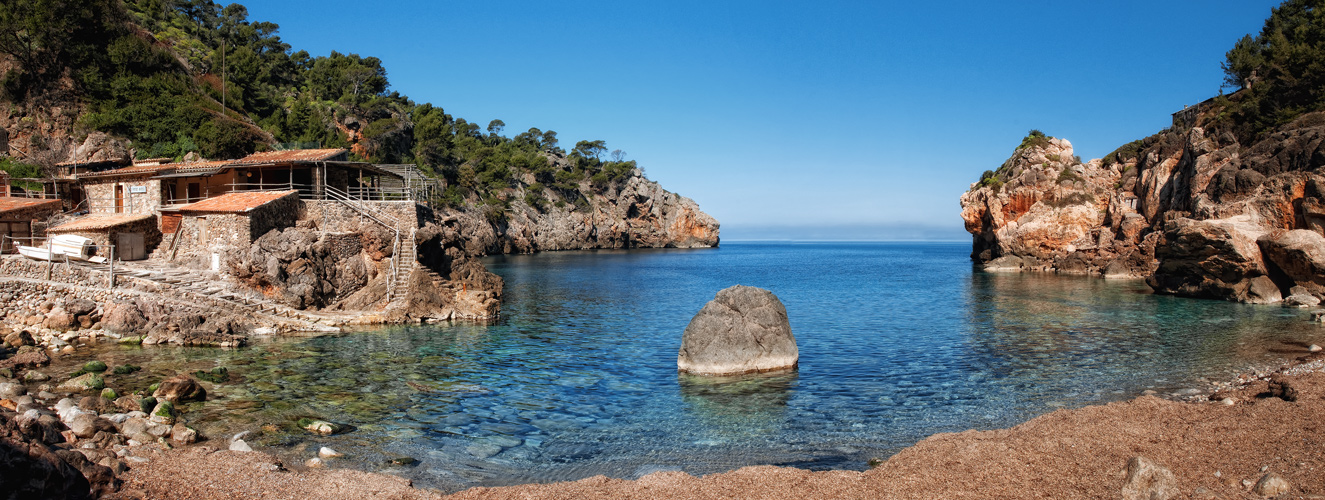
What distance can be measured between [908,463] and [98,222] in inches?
1407

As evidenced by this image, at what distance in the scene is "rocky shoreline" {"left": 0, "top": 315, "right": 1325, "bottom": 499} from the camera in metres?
8.84

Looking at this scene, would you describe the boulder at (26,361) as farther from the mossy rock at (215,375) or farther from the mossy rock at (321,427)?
the mossy rock at (321,427)

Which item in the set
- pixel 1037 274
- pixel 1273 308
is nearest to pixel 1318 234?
pixel 1273 308

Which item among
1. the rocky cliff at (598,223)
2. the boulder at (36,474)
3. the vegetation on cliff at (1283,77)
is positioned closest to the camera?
the boulder at (36,474)

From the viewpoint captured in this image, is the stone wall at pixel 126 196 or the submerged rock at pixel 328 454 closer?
the submerged rock at pixel 328 454

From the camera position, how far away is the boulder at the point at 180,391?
52.0 ft

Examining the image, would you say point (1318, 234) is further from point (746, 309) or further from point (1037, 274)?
point (746, 309)

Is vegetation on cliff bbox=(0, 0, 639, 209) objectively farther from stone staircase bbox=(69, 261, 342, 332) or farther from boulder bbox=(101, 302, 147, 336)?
boulder bbox=(101, 302, 147, 336)

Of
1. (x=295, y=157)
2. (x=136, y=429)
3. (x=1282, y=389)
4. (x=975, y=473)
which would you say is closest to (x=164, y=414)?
(x=136, y=429)

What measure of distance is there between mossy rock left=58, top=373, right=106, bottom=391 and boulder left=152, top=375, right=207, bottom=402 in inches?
76.2

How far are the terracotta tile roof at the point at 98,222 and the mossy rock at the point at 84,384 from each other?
16.2 m

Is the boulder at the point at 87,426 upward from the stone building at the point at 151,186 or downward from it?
downward

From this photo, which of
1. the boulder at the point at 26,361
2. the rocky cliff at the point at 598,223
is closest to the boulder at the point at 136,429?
the boulder at the point at 26,361

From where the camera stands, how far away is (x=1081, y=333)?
27656 millimetres
